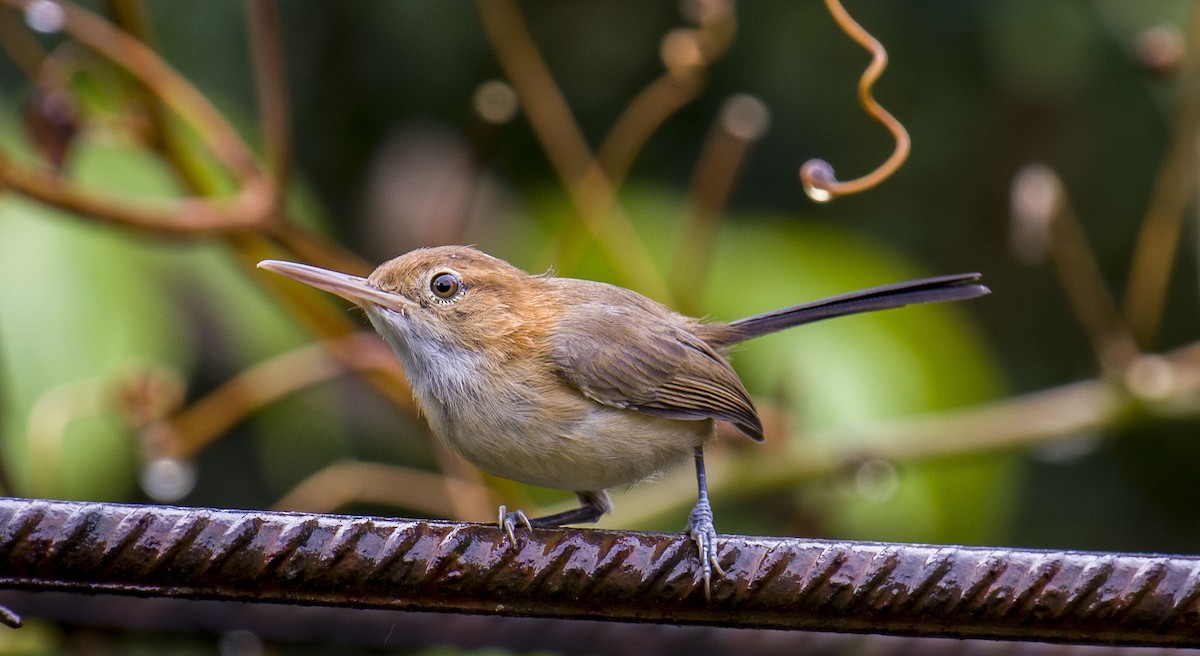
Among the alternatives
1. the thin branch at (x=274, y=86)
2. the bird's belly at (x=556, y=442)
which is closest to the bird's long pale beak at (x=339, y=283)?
the bird's belly at (x=556, y=442)

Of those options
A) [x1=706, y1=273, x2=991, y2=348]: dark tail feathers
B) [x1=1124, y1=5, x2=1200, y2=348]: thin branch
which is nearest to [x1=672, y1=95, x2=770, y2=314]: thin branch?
[x1=706, y1=273, x2=991, y2=348]: dark tail feathers

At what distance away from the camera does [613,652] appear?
7.40 feet

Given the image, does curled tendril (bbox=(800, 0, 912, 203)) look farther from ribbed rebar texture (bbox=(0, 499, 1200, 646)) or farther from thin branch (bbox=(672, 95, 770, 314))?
ribbed rebar texture (bbox=(0, 499, 1200, 646))

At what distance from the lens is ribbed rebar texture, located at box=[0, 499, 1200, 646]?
1.55 m

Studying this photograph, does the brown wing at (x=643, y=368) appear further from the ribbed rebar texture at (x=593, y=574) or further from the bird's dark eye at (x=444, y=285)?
the ribbed rebar texture at (x=593, y=574)

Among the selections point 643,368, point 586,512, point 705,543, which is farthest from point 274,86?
point 705,543

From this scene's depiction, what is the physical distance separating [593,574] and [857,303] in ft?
5.06

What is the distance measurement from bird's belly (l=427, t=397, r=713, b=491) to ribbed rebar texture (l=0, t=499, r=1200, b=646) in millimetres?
827

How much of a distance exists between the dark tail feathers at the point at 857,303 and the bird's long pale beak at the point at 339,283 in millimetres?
883

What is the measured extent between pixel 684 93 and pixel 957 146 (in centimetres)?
185

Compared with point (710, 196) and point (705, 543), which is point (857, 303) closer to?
point (710, 196)

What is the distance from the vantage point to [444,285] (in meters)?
2.77

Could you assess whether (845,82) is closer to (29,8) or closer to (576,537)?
(29,8)

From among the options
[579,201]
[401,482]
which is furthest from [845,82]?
[401,482]
